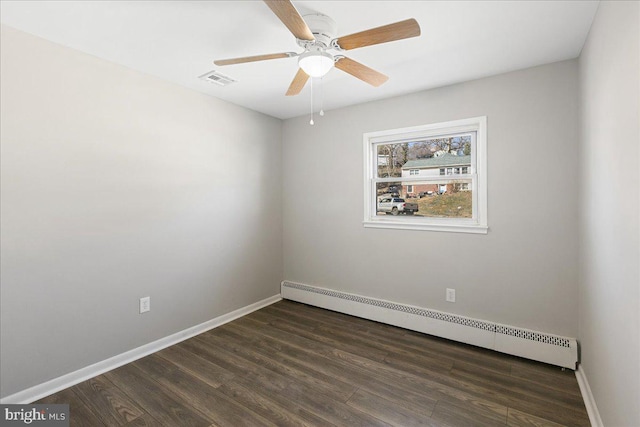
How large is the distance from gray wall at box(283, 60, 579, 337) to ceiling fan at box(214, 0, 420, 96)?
1.23 metres

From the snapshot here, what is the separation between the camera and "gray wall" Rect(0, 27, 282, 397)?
196 centimetres

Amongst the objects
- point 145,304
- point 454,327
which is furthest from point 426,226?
point 145,304

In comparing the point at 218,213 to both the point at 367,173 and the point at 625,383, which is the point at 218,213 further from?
the point at 625,383

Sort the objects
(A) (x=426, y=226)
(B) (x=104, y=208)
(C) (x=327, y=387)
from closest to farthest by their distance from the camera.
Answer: (C) (x=327, y=387) < (B) (x=104, y=208) < (A) (x=426, y=226)

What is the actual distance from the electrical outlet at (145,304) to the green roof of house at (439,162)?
285 cm

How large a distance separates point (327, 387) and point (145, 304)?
5.69 ft

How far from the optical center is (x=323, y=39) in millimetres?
1859

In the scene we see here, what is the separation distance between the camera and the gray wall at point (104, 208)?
1.96 m

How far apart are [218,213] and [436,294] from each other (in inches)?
95.8

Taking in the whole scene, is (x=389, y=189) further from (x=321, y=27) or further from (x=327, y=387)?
(x=327, y=387)

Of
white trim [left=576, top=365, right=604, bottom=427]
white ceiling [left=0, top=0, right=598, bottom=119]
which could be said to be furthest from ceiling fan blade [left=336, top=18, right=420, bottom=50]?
white trim [left=576, top=365, right=604, bottom=427]

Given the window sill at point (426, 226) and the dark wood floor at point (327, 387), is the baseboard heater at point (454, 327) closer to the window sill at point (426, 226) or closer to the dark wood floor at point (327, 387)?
the dark wood floor at point (327, 387)

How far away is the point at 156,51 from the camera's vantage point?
223 centimetres

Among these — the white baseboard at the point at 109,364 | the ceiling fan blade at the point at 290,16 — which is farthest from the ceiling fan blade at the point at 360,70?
the white baseboard at the point at 109,364
